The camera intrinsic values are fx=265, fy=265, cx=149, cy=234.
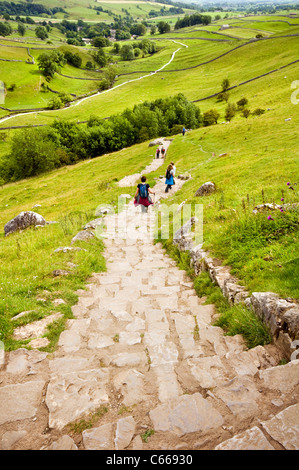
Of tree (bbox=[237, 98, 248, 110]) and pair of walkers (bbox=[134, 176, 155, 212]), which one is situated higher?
tree (bbox=[237, 98, 248, 110])

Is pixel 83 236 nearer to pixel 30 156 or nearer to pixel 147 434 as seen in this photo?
pixel 147 434

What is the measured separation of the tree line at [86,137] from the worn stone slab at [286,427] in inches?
2279

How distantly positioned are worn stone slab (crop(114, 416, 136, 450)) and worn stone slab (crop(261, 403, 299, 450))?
1.69 metres

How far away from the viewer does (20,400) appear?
414cm

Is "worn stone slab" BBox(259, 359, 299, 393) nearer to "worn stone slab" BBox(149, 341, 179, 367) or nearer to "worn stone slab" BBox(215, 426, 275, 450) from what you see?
"worn stone slab" BBox(215, 426, 275, 450)

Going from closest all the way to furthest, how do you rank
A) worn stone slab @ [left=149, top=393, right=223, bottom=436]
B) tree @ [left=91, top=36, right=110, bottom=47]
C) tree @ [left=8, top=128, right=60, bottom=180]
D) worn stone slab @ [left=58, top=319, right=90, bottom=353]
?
worn stone slab @ [left=149, top=393, right=223, bottom=436] → worn stone slab @ [left=58, top=319, right=90, bottom=353] → tree @ [left=8, top=128, right=60, bottom=180] → tree @ [left=91, top=36, right=110, bottom=47]

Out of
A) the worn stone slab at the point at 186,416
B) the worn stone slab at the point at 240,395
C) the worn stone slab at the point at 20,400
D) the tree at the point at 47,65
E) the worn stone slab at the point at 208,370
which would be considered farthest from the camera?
the tree at the point at 47,65

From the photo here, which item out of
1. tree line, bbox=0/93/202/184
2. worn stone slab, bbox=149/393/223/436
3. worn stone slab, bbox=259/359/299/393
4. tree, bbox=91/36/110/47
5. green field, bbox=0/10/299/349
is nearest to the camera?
worn stone slab, bbox=149/393/223/436

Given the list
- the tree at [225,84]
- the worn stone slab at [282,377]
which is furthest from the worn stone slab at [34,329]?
the tree at [225,84]

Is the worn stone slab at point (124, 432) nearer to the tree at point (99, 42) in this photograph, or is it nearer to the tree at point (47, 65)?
the tree at point (47, 65)

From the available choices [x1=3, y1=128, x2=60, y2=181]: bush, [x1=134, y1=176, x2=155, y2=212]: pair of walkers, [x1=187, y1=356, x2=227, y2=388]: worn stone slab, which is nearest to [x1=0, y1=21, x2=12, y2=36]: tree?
[x1=3, y1=128, x2=60, y2=181]: bush

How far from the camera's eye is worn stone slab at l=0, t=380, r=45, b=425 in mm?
3934

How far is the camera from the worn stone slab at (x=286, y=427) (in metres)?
3.06

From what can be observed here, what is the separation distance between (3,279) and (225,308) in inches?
265
